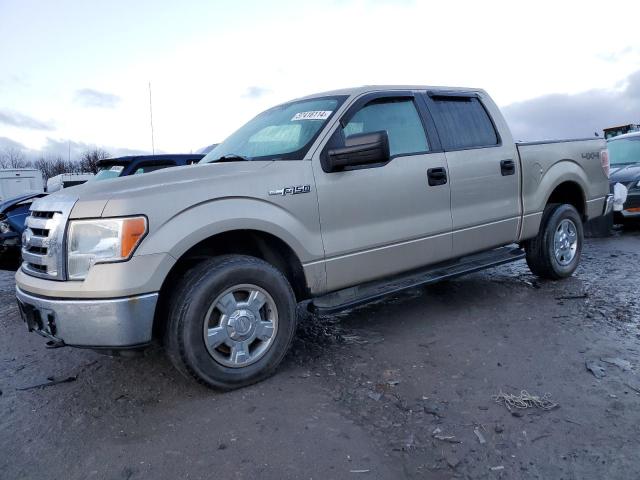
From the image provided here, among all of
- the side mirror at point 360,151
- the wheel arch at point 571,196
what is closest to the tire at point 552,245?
the wheel arch at point 571,196

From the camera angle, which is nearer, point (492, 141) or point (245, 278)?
point (245, 278)

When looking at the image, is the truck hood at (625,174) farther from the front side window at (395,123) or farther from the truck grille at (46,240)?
the truck grille at (46,240)

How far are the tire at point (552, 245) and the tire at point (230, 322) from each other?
2980 mm

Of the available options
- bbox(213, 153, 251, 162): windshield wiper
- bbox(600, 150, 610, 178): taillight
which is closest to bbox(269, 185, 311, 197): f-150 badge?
bbox(213, 153, 251, 162): windshield wiper

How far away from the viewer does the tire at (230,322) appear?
2.96 metres

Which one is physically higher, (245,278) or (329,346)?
(245,278)

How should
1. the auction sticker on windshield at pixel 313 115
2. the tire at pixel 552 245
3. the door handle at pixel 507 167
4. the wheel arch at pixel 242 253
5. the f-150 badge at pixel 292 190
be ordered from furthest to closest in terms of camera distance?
1. the tire at pixel 552 245
2. the door handle at pixel 507 167
3. the auction sticker on windshield at pixel 313 115
4. the f-150 badge at pixel 292 190
5. the wheel arch at pixel 242 253

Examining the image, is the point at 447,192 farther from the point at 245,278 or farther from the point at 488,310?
the point at 245,278

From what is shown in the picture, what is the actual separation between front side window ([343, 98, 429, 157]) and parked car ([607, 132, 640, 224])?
5258 millimetres

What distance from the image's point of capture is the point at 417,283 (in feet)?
13.1

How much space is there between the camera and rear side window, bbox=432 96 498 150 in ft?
14.3

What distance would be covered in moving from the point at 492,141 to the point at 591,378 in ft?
7.61

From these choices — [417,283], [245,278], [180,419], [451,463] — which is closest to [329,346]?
[417,283]

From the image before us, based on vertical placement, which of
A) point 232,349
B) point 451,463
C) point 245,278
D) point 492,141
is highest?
point 492,141
